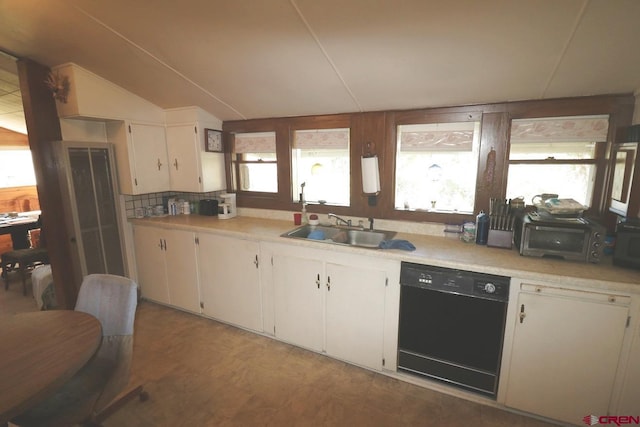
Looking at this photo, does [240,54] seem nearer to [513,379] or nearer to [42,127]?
[42,127]

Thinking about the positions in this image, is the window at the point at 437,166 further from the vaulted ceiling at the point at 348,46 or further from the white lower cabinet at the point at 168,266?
the white lower cabinet at the point at 168,266

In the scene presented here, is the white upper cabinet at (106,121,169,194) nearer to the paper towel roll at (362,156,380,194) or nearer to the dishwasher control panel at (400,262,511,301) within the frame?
the paper towel roll at (362,156,380,194)

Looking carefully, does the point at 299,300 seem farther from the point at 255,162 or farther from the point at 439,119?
the point at 439,119

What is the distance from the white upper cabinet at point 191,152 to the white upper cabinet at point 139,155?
0.11 meters

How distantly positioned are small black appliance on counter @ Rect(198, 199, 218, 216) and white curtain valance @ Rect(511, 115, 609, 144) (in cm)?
284

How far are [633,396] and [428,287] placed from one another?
1131mm

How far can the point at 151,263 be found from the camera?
299 cm

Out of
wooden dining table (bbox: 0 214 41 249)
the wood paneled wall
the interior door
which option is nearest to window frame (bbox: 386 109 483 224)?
the interior door

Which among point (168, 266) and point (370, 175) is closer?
point (370, 175)

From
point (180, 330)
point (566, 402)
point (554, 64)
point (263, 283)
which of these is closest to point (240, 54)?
point (263, 283)

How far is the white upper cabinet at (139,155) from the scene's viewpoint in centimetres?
279

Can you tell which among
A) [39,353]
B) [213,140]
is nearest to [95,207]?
[213,140]

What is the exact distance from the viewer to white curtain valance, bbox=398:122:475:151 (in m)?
2.22

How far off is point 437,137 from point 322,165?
3.55ft
